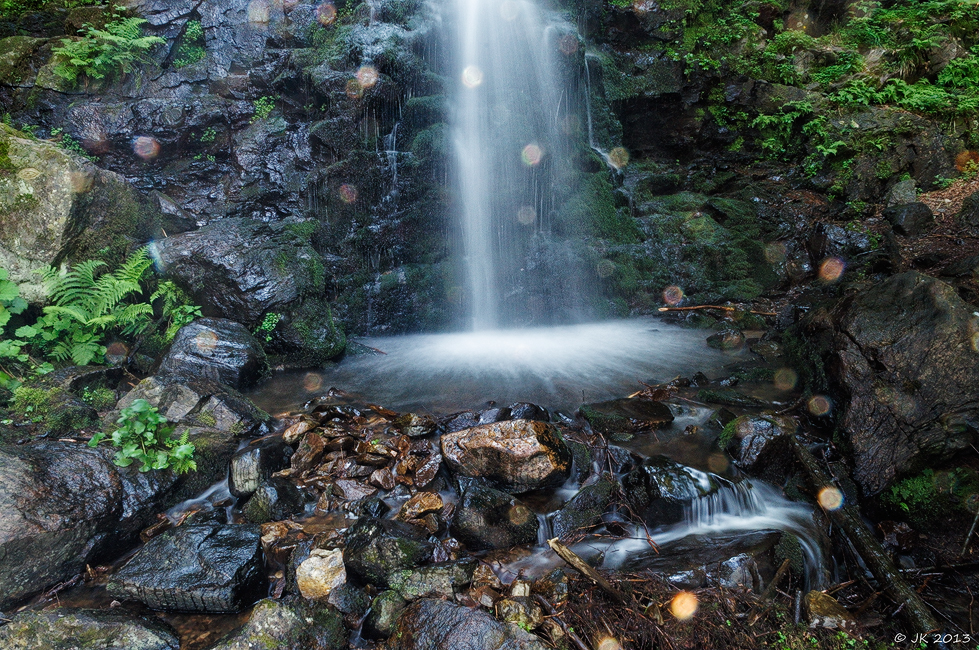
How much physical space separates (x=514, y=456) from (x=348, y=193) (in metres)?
7.22

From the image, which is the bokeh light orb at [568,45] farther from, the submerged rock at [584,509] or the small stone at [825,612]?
the small stone at [825,612]

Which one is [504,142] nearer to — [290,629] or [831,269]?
[831,269]

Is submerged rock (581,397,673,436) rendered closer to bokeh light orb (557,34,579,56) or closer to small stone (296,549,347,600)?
small stone (296,549,347,600)

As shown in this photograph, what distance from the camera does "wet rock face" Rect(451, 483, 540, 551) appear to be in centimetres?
339

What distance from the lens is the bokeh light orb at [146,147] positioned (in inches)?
386

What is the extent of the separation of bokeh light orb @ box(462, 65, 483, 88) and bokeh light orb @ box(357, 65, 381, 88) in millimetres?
2155

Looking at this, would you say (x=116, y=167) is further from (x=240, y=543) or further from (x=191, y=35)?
(x=240, y=543)

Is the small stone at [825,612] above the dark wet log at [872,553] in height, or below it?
below

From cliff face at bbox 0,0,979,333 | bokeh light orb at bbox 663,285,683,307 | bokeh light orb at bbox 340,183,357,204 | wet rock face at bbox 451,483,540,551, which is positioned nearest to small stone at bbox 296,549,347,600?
wet rock face at bbox 451,483,540,551

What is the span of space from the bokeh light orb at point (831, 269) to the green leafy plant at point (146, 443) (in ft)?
34.5

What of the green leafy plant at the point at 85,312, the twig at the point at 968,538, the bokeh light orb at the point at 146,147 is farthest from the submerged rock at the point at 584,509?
the bokeh light orb at the point at 146,147

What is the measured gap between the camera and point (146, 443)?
394 centimetres

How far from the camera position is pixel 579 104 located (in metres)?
11.2

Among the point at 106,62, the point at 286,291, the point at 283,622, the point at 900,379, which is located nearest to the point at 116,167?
the point at 106,62
